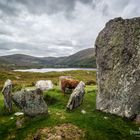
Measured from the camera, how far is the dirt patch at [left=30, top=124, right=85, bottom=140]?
1939cm

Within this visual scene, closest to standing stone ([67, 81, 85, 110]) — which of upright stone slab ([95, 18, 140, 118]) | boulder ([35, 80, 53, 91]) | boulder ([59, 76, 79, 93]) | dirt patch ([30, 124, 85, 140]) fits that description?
upright stone slab ([95, 18, 140, 118])

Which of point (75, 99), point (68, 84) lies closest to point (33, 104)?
point (75, 99)

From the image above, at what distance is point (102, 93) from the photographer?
2572 centimetres

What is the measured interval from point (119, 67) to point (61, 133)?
885 cm

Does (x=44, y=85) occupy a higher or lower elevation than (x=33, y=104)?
higher

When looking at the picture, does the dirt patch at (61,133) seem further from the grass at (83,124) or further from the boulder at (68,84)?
the boulder at (68,84)

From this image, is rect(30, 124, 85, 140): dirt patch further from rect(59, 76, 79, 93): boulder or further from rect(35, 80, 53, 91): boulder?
rect(35, 80, 53, 91): boulder

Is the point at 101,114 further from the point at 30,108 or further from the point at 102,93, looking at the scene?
the point at 30,108

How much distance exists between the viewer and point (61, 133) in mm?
19734

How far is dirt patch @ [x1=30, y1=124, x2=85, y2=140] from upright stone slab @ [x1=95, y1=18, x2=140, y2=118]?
543 cm

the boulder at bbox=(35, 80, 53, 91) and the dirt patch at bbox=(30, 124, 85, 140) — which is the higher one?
the boulder at bbox=(35, 80, 53, 91)

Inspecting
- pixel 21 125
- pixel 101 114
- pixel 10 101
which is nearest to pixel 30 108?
pixel 21 125

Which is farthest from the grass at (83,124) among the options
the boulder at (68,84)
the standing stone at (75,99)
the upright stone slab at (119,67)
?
the boulder at (68,84)

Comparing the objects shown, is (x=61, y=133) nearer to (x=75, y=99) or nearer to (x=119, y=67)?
(x=75, y=99)
